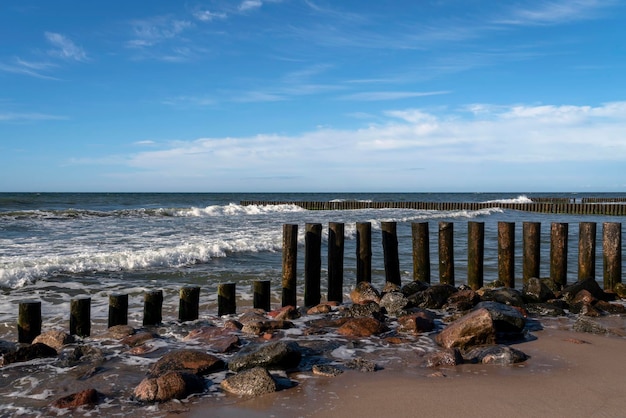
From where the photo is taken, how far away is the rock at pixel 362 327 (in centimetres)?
687

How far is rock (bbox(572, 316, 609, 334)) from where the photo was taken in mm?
6973

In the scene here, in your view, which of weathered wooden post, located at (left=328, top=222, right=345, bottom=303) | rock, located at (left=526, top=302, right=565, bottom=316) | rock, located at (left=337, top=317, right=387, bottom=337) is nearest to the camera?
rock, located at (left=337, top=317, right=387, bottom=337)

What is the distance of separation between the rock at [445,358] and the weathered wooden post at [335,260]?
134 inches

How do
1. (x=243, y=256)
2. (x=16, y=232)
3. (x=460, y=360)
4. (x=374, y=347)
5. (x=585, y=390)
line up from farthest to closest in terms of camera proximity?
(x=16, y=232) → (x=243, y=256) → (x=374, y=347) → (x=460, y=360) → (x=585, y=390)

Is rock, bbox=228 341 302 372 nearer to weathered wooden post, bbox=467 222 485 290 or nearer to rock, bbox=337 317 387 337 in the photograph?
rock, bbox=337 317 387 337

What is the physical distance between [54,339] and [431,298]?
517cm

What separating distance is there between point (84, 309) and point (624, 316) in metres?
7.37

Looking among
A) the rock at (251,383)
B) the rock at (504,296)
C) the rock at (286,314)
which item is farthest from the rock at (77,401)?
the rock at (504,296)

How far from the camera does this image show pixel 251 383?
15.9 ft

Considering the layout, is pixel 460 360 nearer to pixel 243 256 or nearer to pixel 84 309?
pixel 84 309

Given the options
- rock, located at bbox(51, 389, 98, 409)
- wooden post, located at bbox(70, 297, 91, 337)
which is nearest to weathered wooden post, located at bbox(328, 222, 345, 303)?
wooden post, located at bbox(70, 297, 91, 337)

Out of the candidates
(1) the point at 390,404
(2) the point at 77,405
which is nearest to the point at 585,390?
(1) the point at 390,404

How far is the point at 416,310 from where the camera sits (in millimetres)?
7887

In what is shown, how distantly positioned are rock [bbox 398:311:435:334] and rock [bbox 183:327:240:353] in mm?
2164
